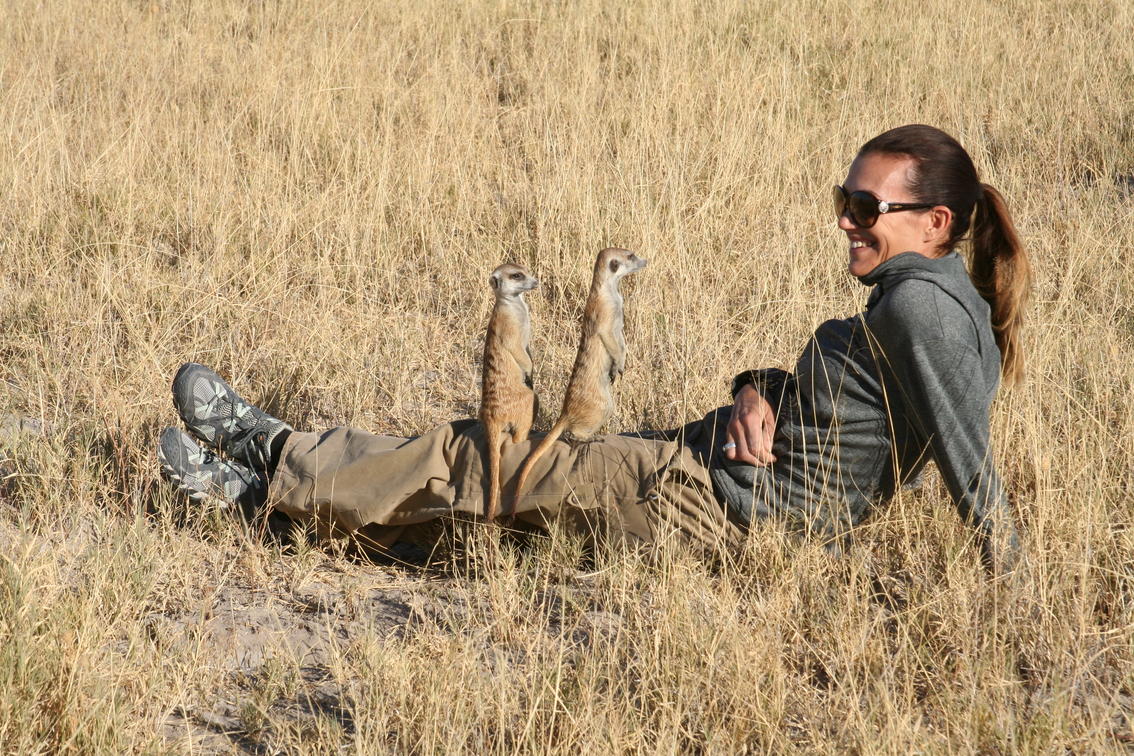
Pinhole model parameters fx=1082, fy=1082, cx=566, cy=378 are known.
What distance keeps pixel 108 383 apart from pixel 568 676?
245cm

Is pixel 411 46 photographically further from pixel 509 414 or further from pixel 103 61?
pixel 509 414

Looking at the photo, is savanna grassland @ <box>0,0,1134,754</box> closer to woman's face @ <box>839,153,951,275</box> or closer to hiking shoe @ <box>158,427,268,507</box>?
hiking shoe @ <box>158,427,268,507</box>

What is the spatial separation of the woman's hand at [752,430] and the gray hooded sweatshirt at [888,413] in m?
0.04

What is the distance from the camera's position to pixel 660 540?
2.96 metres

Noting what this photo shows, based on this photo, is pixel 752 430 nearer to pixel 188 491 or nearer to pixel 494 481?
pixel 494 481

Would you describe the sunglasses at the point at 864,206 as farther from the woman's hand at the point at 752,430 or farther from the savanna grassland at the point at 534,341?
the savanna grassland at the point at 534,341

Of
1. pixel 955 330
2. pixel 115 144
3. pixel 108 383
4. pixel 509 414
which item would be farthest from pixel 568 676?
pixel 115 144

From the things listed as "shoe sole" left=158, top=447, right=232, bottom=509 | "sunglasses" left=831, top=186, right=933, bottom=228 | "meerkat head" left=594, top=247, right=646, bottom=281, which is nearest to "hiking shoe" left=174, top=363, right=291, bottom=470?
"shoe sole" left=158, top=447, right=232, bottom=509

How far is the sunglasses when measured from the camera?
2814mm

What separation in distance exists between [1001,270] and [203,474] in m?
2.47

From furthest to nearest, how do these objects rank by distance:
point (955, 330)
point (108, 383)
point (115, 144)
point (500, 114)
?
point (500, 114) → point (115, 144) → point (108, 383) → point (955, 330)

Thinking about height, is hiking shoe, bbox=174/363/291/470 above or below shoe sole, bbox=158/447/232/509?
above

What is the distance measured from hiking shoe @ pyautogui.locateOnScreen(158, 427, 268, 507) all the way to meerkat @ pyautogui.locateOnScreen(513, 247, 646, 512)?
97 centimetres

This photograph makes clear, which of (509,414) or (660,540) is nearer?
(660,540)
